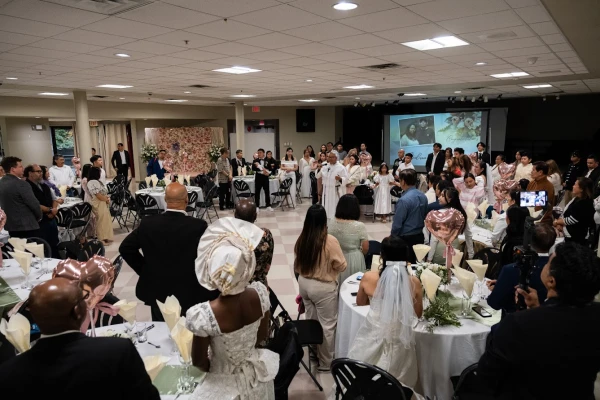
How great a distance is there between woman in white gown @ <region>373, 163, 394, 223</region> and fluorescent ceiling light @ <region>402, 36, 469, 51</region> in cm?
427

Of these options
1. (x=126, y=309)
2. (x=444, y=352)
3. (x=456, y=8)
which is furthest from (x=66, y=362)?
(x=456, y=8)

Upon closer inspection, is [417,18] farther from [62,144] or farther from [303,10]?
[62,144]

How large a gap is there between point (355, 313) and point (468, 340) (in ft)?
2.45

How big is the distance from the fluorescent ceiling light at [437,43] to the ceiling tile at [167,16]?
96.0 inches

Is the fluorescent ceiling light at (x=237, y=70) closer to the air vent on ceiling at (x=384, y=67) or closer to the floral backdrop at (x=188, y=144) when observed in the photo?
the air vent on ceiling at (x=384, y=67)

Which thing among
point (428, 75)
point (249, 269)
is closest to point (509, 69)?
point (428, 75)

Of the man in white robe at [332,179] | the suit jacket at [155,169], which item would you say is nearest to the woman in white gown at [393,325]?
the man in white robe at [332,179]

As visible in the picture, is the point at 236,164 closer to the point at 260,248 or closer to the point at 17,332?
the point at 260,248

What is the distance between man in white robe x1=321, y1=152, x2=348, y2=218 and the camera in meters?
8.37

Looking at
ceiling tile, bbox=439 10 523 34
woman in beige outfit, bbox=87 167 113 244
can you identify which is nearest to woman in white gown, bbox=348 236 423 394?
ceiling tile, bbox=439 10 523 34

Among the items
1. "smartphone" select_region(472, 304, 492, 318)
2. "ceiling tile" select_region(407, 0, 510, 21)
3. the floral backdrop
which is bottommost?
"smartphone" select_region(472, 304, 492, 318)

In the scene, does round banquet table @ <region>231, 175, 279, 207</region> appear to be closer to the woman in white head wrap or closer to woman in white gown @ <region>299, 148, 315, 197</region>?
woman in white gown @ <region>299, 148, 315, 197</region>

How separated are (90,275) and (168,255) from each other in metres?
0.72

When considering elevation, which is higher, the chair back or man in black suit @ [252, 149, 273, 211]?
man in black suit @ [252, 149, 273, 211]
